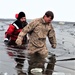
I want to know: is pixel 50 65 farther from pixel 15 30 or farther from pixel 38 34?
pixel 15 30

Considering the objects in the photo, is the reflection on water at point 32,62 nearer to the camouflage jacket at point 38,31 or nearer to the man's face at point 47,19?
the camouflage jacket at point 38,31

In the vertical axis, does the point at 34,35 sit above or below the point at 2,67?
above

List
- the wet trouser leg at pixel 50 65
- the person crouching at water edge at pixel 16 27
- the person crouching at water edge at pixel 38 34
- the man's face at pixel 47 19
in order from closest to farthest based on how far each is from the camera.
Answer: the wet trouser leg at pixel 50 65
the man's face at pixel 47 19
the person crouching at water edge at pixel 38 34
the person crouching at water edge at pixel 16 27

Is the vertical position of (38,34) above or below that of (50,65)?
above

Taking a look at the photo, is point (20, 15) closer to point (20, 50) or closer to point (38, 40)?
point (20, 50)

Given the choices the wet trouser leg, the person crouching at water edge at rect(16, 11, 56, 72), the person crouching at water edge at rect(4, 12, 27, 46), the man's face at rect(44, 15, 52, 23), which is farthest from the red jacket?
the man's face at rect(44, 15, 52, 23)

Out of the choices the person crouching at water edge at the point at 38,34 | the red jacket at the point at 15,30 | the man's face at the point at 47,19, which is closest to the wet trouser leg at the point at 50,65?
the person crouching at water edge at the point at 38,34

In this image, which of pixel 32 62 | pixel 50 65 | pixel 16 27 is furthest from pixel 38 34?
pixel 16 27

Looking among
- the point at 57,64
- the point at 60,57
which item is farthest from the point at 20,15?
the point at 57,64

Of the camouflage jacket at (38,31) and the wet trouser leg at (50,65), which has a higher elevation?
the camouflage jacket at (38,31)

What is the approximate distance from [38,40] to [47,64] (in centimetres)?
99

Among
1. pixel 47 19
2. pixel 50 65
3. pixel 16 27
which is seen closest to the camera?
pixel 50 65

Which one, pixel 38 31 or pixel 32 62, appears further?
pixel 38 31

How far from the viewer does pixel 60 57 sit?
11672mm
